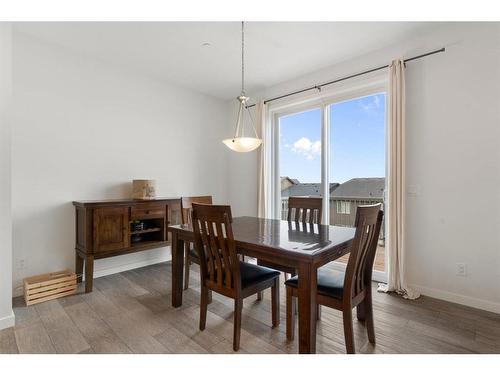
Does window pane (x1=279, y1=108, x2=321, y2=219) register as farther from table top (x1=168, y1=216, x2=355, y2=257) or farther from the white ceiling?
table top (x1=168, y1=216, x2=355, y2=257)

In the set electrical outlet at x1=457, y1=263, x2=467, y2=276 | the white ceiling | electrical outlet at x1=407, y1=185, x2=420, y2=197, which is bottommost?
electrical outlet at x1=457, y1=263, x2=467, y2=276

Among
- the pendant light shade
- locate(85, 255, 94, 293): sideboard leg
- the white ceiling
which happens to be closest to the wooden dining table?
the pendant light shade

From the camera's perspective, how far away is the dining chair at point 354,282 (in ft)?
5.34

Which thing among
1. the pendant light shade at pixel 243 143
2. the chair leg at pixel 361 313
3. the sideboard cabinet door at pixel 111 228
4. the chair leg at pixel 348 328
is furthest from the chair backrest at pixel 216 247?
the sideboard cabinet door at pixel 111 228

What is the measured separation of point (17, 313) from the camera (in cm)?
233

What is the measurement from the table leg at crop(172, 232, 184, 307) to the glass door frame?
193 centimetres

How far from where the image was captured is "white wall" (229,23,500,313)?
2355 mm

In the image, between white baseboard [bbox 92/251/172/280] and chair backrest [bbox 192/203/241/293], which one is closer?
chair backrest [bbox 192/203/241/293]

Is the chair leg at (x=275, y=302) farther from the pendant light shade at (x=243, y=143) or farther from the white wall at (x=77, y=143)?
the white wall at (x=77, y=143)

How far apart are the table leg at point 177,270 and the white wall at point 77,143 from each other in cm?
136

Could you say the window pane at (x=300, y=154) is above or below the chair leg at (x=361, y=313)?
above
